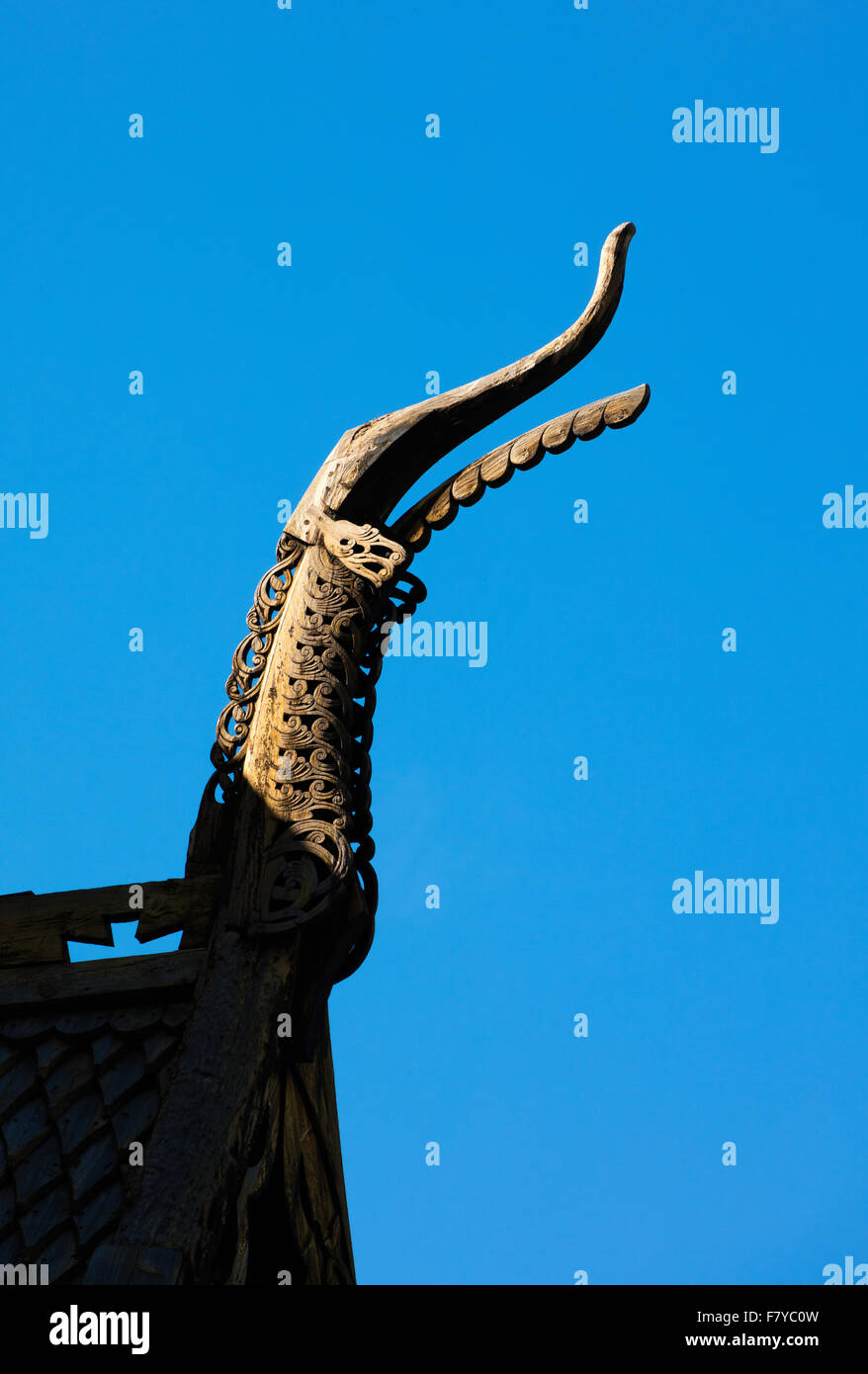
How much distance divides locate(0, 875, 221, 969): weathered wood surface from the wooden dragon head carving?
14cm

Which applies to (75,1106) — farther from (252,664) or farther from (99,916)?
(252,664)

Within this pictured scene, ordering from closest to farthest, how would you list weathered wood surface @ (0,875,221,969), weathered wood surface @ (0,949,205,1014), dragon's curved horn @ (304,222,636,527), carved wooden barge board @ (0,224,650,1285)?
carved wooden barge board @ (0,224,650,1285)
weathered wood surface @ (0,949,205,1014)
weathered wood surface @ (0,875,221,969)
dragon's curved horn @ (304,222,636,527)

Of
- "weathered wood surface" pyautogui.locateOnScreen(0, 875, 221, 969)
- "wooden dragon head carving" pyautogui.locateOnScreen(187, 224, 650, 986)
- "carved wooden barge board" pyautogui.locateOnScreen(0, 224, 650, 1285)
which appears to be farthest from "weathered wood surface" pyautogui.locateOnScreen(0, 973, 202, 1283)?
"wooden dragon head carving" pyautogui.locateOnScreen(187, 224, 650, 986)

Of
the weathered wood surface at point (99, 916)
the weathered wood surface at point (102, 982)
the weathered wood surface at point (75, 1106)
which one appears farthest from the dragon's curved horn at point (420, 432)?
the weathered wood surface at point (75, 1106)

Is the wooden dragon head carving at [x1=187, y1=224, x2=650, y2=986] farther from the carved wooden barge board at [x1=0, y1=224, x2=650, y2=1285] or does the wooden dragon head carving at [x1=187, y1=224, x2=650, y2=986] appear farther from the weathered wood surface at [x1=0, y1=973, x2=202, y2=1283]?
the weathered wood surface at [x1=0, y1=973, x2=202, y2=1283]

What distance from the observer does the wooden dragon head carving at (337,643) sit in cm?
558

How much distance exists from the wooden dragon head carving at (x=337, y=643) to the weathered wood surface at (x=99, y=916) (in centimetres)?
14

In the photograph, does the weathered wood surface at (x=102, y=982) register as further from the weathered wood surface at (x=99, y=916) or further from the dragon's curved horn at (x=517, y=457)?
the dragon's curved horn at (x=517, y=457)

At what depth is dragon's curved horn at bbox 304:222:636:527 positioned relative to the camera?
6465mm

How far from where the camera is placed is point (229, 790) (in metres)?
5.93

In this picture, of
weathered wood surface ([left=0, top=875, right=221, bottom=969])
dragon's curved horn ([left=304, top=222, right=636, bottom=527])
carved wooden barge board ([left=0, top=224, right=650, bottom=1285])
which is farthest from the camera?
dragon's curved horn ([left=304, top=222, right=636, bottom=527])

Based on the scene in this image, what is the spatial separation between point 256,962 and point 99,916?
28.6 inches

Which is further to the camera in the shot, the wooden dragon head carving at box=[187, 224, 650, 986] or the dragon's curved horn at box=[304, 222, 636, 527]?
the dragon's curved horn at box=[304, 222, 636, 527]
